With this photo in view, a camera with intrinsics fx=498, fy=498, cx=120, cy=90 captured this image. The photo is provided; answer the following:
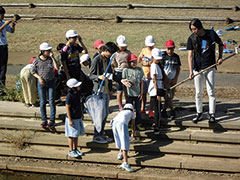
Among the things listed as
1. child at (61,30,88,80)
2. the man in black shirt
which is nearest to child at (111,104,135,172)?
the man in black shirt

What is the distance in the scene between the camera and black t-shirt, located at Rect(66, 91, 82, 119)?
8.66 meters

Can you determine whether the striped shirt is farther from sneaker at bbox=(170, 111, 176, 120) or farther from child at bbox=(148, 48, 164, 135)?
sneaker at bbox=(170, 111, 176, 120)

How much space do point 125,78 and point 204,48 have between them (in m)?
1.54

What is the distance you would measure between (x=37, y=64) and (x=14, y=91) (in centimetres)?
207

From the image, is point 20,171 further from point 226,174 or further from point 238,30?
point 238,30

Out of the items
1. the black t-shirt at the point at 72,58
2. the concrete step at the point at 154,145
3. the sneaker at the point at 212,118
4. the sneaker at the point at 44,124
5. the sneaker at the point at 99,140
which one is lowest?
the concrete step at the point at 154,145

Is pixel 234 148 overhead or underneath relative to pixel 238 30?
underneath

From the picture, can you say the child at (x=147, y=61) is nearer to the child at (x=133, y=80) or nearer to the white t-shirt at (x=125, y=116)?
the child at (x=133, y=80)

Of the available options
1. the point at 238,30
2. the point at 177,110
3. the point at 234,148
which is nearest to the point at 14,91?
the point at 177,110

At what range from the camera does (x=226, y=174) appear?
8.34 meters

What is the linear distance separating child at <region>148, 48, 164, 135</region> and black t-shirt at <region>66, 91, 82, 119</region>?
135 centimetres

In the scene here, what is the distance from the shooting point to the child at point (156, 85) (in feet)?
29.4

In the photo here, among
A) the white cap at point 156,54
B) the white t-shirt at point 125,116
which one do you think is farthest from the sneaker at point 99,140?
the white cap at point 156,54

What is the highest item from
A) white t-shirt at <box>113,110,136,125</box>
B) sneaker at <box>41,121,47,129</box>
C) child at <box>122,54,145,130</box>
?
child at <box>122,54,145,130</box>
